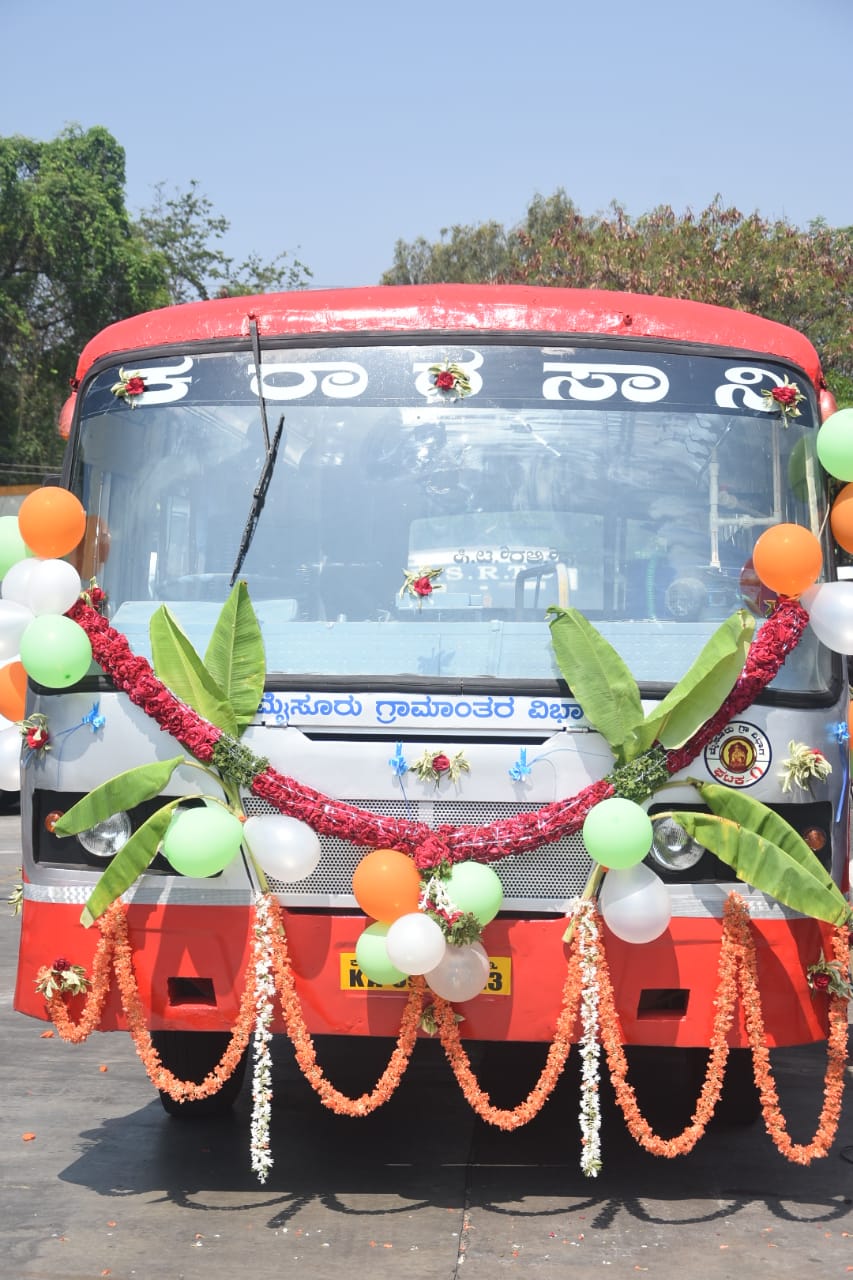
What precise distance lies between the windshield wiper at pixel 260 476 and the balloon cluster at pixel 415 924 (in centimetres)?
110

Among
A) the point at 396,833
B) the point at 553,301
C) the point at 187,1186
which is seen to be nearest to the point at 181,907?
the point at 396,833

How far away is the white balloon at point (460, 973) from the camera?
4777mm

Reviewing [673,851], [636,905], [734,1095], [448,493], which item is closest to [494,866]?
[636,905]

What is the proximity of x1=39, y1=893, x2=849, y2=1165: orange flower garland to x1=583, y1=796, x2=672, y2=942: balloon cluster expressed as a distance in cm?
15

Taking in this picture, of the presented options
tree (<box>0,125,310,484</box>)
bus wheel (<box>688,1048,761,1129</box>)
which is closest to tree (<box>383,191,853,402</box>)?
tree (<box>0,125,310,484</box>)

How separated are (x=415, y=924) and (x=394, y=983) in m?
0.31

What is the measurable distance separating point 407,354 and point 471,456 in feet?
1.37

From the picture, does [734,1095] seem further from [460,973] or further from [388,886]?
[388,886]

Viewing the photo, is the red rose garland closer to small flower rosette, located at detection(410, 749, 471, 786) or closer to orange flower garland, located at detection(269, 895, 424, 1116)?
small flower rosette, located at detection(410, 749, 471, 786)

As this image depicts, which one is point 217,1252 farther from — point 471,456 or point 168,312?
point 168,312

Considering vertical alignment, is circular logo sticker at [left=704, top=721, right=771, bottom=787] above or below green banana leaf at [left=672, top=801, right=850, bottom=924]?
above

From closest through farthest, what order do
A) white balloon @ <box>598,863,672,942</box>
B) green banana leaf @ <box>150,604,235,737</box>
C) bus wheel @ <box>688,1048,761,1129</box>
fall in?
white balloon @ <box>598,863,672,942</box>, green banana leaf @ <box>150,604,235,737</box>, bus wheel @ <box>688,1048,761,1129</box>

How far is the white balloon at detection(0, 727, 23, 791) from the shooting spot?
6016 millimetres

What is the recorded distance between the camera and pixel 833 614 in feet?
16.6
